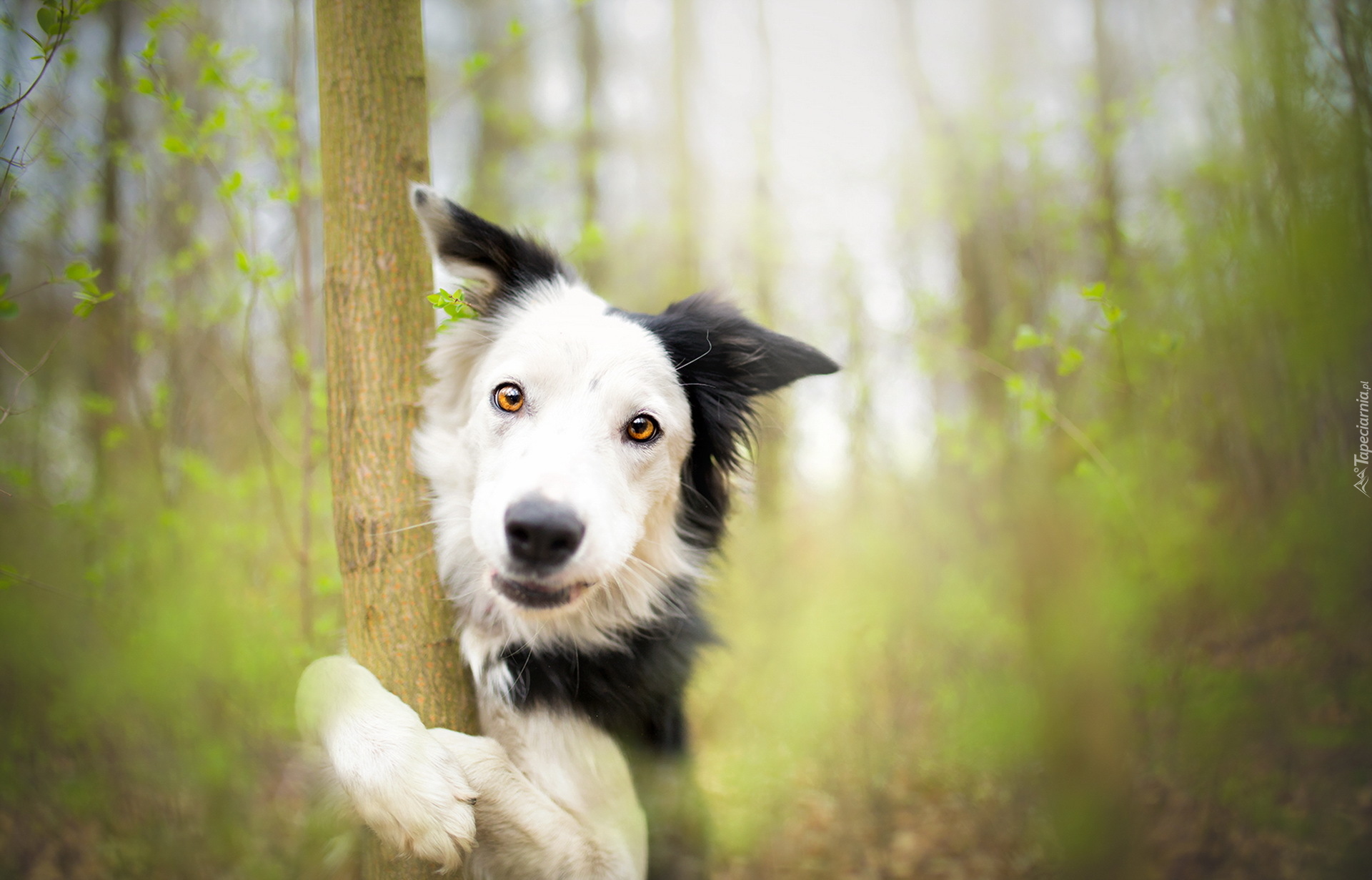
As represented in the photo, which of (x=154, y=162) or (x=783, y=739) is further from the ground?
(x=154, y=162)

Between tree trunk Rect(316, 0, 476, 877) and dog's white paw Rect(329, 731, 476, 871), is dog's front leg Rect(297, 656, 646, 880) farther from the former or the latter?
tree trunk Rect(316, 0, 476, 877)

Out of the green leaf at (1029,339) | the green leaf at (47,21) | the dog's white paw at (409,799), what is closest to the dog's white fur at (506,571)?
the dog's white paw at (409,799)

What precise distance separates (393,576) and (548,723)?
0.73 metres

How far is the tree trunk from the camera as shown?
1.98 metres

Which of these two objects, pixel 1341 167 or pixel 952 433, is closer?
pixel 1341 167

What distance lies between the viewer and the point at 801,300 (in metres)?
6.89

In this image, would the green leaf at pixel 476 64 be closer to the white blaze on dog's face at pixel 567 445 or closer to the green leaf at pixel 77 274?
the white blaze on dog's face at pixel 567 445

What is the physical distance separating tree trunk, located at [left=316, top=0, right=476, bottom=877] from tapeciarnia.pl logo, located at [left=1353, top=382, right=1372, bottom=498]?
4.85 metres

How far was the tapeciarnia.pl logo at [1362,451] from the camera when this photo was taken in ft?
11.8

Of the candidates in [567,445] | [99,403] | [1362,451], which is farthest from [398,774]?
[1362,451]

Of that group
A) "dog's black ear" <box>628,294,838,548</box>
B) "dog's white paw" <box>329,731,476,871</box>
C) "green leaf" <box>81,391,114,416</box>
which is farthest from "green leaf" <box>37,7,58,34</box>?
"green leaf" <box>81,391,114,416</box>

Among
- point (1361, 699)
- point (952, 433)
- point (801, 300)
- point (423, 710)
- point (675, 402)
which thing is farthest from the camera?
point (801, 300)

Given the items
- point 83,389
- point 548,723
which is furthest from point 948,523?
point 83,389

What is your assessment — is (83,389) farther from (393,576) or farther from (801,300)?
(801,300)
